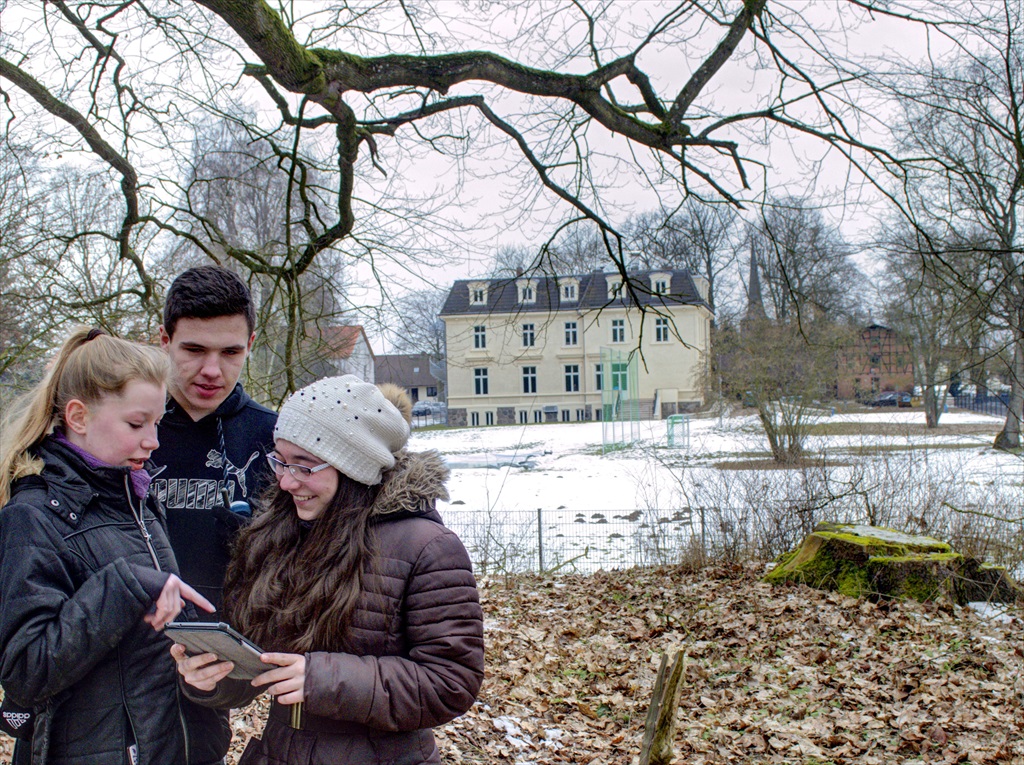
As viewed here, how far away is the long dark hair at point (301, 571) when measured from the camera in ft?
6.35

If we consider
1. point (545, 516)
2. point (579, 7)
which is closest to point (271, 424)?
point (579, 7)

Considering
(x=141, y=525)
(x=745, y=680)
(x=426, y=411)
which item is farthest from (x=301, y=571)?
(x=426, y=411)

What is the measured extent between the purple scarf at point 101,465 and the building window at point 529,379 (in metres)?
→ 45.4

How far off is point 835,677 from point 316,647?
5.61 meters

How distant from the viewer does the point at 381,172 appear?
24.9 ft

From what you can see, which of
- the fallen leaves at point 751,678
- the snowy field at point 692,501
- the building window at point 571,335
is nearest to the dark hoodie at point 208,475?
the fallen leaves at point 751,678

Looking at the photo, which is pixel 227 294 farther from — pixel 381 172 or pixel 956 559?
pixel 956 559

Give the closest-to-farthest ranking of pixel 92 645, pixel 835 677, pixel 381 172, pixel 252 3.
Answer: pixel 92 645
pixel 252 3
pixel 835 677
pixel 381 172

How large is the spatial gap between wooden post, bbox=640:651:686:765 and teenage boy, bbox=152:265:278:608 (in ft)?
4.58

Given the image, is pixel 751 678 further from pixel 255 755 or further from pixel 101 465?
pixel 101 465

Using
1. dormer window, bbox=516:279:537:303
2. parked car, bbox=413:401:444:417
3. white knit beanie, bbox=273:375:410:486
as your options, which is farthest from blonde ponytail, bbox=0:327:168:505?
parked car, bbox=413:401:444:417

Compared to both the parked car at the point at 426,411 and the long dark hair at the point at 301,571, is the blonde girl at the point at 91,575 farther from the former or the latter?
the parked car at the point at 426,411

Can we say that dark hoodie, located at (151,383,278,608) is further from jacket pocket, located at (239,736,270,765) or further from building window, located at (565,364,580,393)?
building window, located at (565,364,580,393)

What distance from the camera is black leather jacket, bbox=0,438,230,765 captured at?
1756 millimetres
